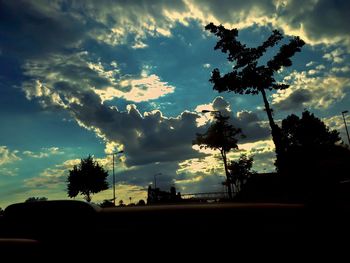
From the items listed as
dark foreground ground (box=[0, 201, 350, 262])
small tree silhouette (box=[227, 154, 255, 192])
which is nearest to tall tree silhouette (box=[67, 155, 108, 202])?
small tree silhouette (box=[227, 154, 255, 192])

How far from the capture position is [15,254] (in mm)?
2570

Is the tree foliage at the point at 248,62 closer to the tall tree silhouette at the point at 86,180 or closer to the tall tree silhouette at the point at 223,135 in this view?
the tall tree silhouette at the point at 223,135

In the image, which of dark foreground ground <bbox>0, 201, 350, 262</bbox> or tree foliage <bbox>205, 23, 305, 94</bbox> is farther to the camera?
tree foliage <bbox>205, 23, 305, 94</bbox>

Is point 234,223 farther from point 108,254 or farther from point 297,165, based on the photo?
point 297,165

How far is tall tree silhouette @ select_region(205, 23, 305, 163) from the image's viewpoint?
87.0 ft

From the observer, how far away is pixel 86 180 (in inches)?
2372

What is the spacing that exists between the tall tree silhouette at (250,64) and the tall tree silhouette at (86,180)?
38744 millimetres

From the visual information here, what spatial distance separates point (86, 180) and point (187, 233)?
59366 mm

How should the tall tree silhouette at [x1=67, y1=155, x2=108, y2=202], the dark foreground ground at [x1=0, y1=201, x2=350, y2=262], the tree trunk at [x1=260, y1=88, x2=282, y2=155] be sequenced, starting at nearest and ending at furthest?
the dark foreground ground at [x1=0, y1=201, x2=350, y2=262] < the tree trunk at [x1=260, y1=88, x2=282, y2=155] < the tall tree silhouette at [x1=67, y1=155, x2=108, y2=202]

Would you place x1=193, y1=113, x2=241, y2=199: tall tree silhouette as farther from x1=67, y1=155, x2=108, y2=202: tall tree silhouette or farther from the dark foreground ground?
the dark foreground ground

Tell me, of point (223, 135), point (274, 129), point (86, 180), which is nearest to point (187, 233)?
point (274, 129)

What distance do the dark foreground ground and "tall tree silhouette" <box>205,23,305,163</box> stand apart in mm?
23643

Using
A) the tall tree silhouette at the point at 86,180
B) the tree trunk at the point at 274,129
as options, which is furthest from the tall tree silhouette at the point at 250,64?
the tall tree silhouette at the point at 86,180

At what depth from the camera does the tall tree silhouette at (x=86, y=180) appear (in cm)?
6050
